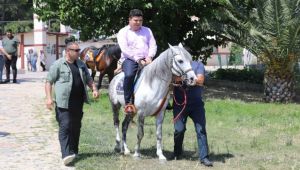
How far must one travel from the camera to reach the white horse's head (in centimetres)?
779

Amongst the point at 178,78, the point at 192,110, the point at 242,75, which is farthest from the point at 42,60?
the point at 178,78

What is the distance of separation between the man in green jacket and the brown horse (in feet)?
24.2

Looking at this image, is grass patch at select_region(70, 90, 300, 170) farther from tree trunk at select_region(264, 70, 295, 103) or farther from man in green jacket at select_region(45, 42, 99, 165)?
tree trunk at select_region(264, 70, 295, 103)

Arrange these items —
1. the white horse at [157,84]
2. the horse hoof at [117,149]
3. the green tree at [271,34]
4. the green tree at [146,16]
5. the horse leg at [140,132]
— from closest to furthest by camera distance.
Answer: the white horse at [157,84] < the horse leg at [140,132] < the horse hoof at [117,149] < the green tree at [271,34] < the green tree at [146,16]

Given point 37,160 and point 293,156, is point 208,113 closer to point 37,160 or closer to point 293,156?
point 293,156

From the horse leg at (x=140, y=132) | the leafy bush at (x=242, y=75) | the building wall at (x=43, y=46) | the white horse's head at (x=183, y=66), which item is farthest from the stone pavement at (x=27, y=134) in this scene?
the building wall at (x=43, y=46)

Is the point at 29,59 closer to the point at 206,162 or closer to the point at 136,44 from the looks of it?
the point at 136,44

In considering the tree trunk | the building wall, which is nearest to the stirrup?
the tree trunk

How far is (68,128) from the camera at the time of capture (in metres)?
8.37

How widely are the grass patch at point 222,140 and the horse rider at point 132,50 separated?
3.34ft

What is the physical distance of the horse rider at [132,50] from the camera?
847 cm

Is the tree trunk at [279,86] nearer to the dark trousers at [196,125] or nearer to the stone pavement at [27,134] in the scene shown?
the stone pavement at [27,134]

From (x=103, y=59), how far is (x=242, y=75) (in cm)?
926

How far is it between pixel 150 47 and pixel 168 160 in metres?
1.79
